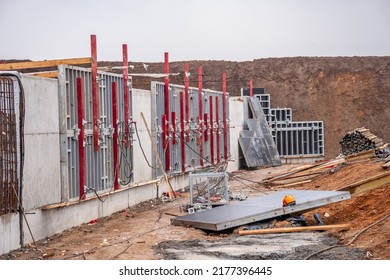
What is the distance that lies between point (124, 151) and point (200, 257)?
22.3 ft

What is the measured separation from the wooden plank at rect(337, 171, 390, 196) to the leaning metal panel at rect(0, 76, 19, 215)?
5687 mm

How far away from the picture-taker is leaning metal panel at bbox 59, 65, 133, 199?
512 inches

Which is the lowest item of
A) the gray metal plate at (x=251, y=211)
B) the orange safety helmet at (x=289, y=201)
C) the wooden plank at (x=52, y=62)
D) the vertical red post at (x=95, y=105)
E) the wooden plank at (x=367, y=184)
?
the gray metal plate at (x=251, y=211)

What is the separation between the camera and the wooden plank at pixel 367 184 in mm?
13117

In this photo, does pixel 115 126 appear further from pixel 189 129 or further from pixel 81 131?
pixel 189 129

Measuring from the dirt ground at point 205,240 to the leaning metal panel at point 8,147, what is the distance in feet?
2.44

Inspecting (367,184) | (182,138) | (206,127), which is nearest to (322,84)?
(206,127)

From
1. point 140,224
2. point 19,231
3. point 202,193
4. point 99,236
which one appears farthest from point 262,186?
point 19,231

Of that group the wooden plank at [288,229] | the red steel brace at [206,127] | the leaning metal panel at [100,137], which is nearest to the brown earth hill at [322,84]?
the red steel brace at [206,127]

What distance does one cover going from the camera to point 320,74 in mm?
45125

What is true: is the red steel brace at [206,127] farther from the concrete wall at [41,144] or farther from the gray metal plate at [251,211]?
the concrete wall at [41,144]

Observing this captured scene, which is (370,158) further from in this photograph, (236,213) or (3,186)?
(3,186)

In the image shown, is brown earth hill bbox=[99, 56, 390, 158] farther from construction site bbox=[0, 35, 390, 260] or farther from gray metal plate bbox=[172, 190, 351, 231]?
gray metal plate bbox=[172, 190, 351, 231]

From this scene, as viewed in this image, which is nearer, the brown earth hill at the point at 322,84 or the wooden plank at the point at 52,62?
the wooden plank at the point at 52,62
